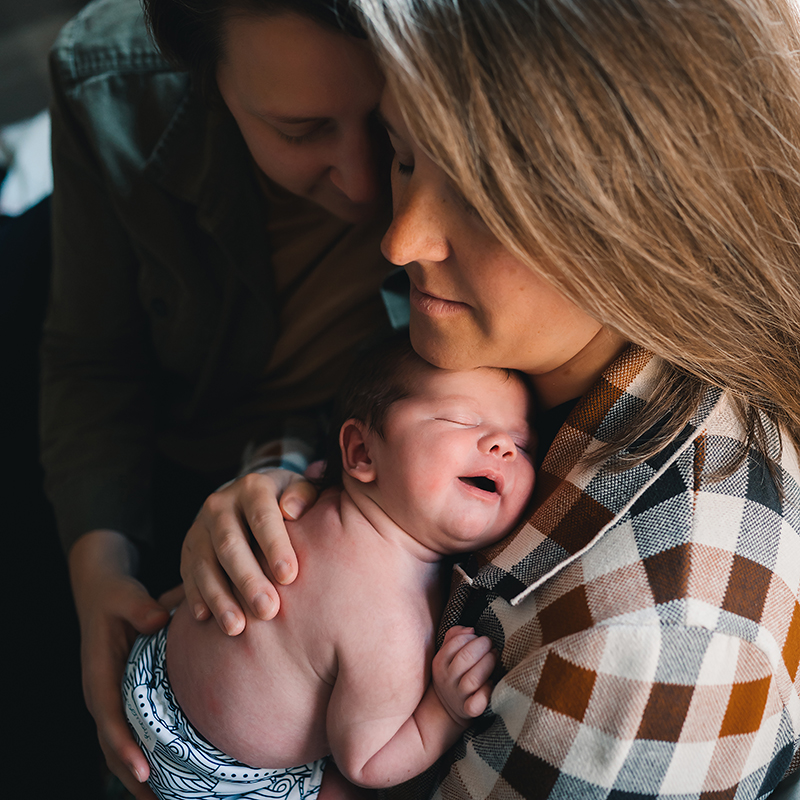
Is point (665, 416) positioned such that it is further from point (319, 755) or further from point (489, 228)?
point (319, 755)

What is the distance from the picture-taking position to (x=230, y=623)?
0.99 meters

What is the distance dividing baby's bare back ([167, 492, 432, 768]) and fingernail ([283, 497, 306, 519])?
0.08 meters

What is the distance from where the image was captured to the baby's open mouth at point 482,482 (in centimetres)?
103

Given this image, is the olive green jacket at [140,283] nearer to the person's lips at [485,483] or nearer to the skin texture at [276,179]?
the skin texture at [276,179]

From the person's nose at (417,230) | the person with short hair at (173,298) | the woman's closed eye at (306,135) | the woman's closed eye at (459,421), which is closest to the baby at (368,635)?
the woman's closed eye at (459,421)

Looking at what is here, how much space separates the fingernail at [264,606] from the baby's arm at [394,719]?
0.43 ft

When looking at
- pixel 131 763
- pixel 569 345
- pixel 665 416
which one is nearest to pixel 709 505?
pixel 665 416

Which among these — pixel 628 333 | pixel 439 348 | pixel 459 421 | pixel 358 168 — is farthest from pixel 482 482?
pixel 358 168

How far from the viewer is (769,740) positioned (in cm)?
83

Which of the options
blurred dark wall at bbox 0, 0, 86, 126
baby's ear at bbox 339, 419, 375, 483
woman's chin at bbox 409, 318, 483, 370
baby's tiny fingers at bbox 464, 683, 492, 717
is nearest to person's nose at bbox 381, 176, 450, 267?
woman's chin at bbox 409, 318, 483, 370

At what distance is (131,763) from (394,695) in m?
0.49

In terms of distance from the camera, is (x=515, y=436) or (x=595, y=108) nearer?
(x=595, y=108)

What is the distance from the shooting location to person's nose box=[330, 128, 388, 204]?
105 centimetres

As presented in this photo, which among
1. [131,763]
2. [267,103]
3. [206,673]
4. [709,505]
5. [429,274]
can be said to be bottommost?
[131,763]
